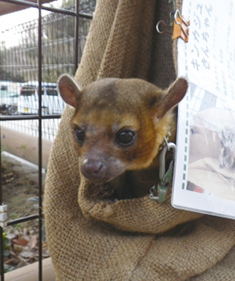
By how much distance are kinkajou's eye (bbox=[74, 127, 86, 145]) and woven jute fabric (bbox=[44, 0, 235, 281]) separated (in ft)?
0.36

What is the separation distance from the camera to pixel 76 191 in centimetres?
122

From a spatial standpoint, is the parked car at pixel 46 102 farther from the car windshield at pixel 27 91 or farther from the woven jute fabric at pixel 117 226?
the woven jute fabric at pixel 117 226

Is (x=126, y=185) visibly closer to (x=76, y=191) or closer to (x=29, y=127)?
(x=76, y=191)

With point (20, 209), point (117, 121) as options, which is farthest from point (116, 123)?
point (20, 209)

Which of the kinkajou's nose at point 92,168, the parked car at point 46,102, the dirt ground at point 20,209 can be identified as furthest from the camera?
the dirt ground at point 20,209

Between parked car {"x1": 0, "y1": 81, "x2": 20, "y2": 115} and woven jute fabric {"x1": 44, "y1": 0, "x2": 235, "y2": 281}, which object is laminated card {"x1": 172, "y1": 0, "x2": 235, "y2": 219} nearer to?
woven jute fabric {"x1": 44, "y1": 0, "x2": 235, "y2": 281}

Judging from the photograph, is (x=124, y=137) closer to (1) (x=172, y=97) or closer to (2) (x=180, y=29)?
(1) (x=172, y=97)

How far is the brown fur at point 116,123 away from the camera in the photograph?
103 cm

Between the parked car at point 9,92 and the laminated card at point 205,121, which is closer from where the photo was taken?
the laminated card at point 205,121

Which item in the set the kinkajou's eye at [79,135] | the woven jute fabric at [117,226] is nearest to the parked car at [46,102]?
the woven jute fabric at [117,226]

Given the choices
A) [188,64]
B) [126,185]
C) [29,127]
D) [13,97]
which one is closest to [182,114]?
[188,64]

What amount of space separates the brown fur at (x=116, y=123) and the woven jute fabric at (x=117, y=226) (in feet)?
0.31

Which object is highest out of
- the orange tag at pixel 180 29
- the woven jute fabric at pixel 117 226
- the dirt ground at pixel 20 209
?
the orange tag at pixel 180 29

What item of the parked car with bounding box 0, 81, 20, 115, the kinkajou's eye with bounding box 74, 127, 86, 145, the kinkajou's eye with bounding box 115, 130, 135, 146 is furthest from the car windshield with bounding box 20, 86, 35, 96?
the kinkajou's eye with bounding box 115, 130, 135, 146
